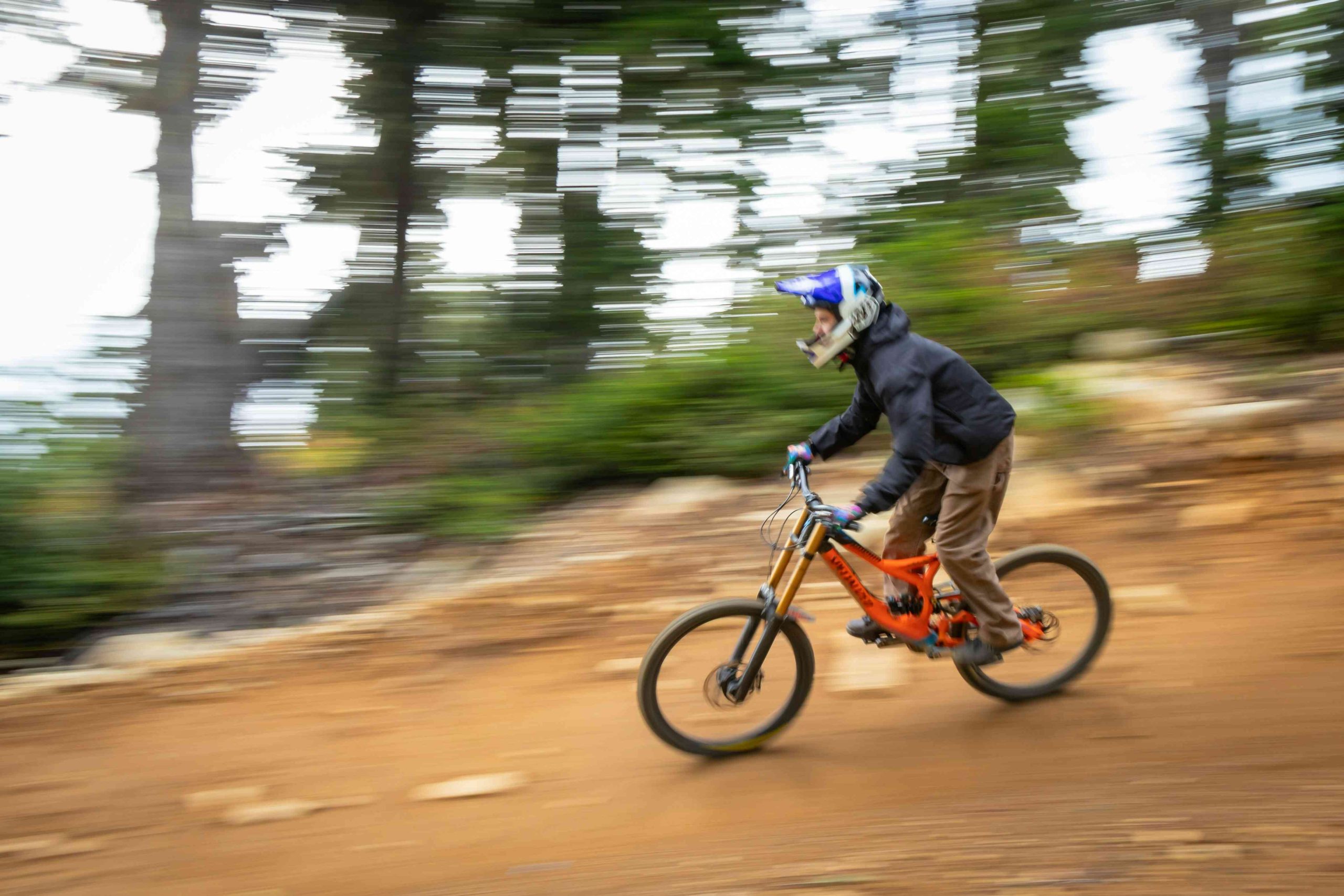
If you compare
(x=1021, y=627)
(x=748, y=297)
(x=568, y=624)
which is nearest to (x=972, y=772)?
(x=1021, y=627)

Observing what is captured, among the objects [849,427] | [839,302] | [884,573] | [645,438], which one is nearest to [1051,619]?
[884,573]

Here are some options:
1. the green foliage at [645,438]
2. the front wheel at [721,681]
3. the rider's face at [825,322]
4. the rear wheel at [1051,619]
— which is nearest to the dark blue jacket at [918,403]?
the rider's face at [825,322]

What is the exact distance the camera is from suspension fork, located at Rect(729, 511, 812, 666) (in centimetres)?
392

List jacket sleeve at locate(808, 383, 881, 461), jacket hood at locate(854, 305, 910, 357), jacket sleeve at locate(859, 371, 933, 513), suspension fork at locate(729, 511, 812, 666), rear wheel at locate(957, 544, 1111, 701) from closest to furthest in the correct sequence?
1. jacket sleeve at locate(859, 371, 933, 513)
2. jacket hood at locate(854, 305, 910, 357)
3. suspension fork at locate(729, 511, 812, 666)
4. jacket sleeve at locate(808, 383, 881, 461)
5. rear wheel at locate(957, 544, 1111, 701)

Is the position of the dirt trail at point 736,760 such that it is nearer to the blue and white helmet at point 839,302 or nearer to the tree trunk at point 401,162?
the blue and white helmet at point 839,302

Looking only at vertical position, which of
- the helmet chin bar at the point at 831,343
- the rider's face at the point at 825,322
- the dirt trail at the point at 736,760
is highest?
the rider's face at the point at 825,322

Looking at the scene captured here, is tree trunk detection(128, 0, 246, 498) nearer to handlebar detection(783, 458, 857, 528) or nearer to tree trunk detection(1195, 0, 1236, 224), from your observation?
handlebar detection(783, 458, 857, 528)

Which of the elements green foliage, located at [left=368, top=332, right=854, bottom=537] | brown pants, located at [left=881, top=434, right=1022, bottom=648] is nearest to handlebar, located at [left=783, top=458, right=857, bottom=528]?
brown pants, located at [left=881, top=434, right=1022, bottom=648]

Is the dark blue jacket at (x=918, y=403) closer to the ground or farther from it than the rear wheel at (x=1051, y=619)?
farther from it

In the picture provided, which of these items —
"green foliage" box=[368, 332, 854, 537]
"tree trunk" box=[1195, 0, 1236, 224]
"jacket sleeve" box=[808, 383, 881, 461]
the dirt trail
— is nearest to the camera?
the dirt trail

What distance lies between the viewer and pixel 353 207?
8.59m

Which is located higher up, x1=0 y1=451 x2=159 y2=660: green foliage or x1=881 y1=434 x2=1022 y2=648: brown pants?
x1=881 y1=434 x2=1022 y2=648: brown pants

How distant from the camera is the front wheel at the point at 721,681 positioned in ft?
12.7

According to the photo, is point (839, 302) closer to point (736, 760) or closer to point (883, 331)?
point (883, 331)
